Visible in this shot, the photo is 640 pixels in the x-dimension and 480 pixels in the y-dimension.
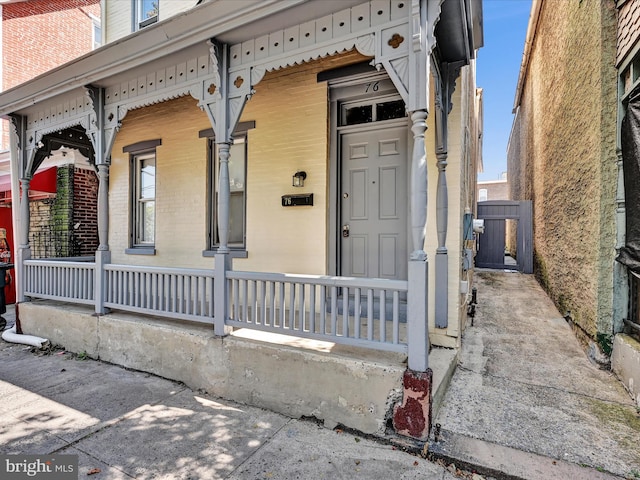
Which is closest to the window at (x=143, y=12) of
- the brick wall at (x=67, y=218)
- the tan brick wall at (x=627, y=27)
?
the brick wall at (x=67, y=218)

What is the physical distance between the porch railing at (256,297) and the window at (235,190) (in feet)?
3.11

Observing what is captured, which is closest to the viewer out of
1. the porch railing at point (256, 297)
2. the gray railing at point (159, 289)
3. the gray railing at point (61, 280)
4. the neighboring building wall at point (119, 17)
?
the porch railing at point (256, 297)

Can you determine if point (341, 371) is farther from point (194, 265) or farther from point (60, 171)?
point (60, 171)

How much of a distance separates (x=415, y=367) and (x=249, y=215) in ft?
10.5

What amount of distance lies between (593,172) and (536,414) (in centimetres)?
299

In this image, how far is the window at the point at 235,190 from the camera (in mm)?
5199

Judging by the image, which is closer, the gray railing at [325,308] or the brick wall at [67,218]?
the gray railing at [325,308]

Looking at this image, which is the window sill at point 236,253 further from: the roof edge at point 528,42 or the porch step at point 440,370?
the roof edge at point 528,42

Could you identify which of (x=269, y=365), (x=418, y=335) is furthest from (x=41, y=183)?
(x=418, y=335)

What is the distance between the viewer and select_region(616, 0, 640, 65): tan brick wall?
3303mm

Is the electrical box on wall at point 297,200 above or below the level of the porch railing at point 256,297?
above

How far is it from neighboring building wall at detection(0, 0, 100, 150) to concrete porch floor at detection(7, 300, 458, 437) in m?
10.5

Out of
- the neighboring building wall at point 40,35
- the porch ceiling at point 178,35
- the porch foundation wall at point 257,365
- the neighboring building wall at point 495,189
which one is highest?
the neighboring building wall at point 40,35

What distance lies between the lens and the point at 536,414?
2908 mm
